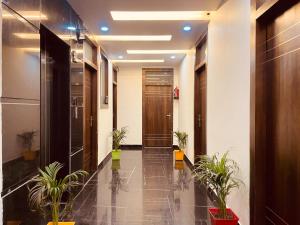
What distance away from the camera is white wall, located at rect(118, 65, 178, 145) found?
30.9ft

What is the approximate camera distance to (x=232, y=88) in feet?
10.8

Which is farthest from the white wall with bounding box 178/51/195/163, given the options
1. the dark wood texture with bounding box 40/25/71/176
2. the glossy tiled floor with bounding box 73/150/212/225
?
the dark wood texture with bounding box 40/25/71/176

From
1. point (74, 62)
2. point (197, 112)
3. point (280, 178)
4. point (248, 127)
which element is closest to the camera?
point (280, 178)

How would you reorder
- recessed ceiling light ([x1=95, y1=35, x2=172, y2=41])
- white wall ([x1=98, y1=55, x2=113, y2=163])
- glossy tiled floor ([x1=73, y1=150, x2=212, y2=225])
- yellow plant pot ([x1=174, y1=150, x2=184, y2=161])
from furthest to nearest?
yellow plant pot ([x1=174, y1=150, x2=184, y2=161])
white wall ([x1=98, y1=55, x2=113, y2=163])
recessed ceiling light ([x1=95, y1=35, x2=172, y2=41])
glossy tiled floor ([x1=73, y1=150, x2=212, y2=225])

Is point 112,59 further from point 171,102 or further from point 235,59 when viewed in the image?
point 235,59

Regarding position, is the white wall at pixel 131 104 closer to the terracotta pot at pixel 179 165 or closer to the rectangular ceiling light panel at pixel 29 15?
the terracotta pot at pixel 179 165

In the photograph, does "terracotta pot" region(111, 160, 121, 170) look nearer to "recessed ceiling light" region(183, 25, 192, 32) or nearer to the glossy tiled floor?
the glossy tiled floor

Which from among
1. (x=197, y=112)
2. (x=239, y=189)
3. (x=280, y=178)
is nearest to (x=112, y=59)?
(x=197, y=112)

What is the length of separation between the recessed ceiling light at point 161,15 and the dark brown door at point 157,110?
16.8 feet

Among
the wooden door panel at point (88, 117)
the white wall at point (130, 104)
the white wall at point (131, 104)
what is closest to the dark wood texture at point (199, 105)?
the wooden door panel at point (88, 117)

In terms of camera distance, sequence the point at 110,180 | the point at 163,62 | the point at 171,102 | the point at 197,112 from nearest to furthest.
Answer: the point at 110,180 → the point at 197,112 → the point at 163,62 → the point at 171,102

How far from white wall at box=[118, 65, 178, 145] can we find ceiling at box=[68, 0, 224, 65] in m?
2.60

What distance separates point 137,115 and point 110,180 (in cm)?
442

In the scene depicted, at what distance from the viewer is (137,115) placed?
31.1 feet
